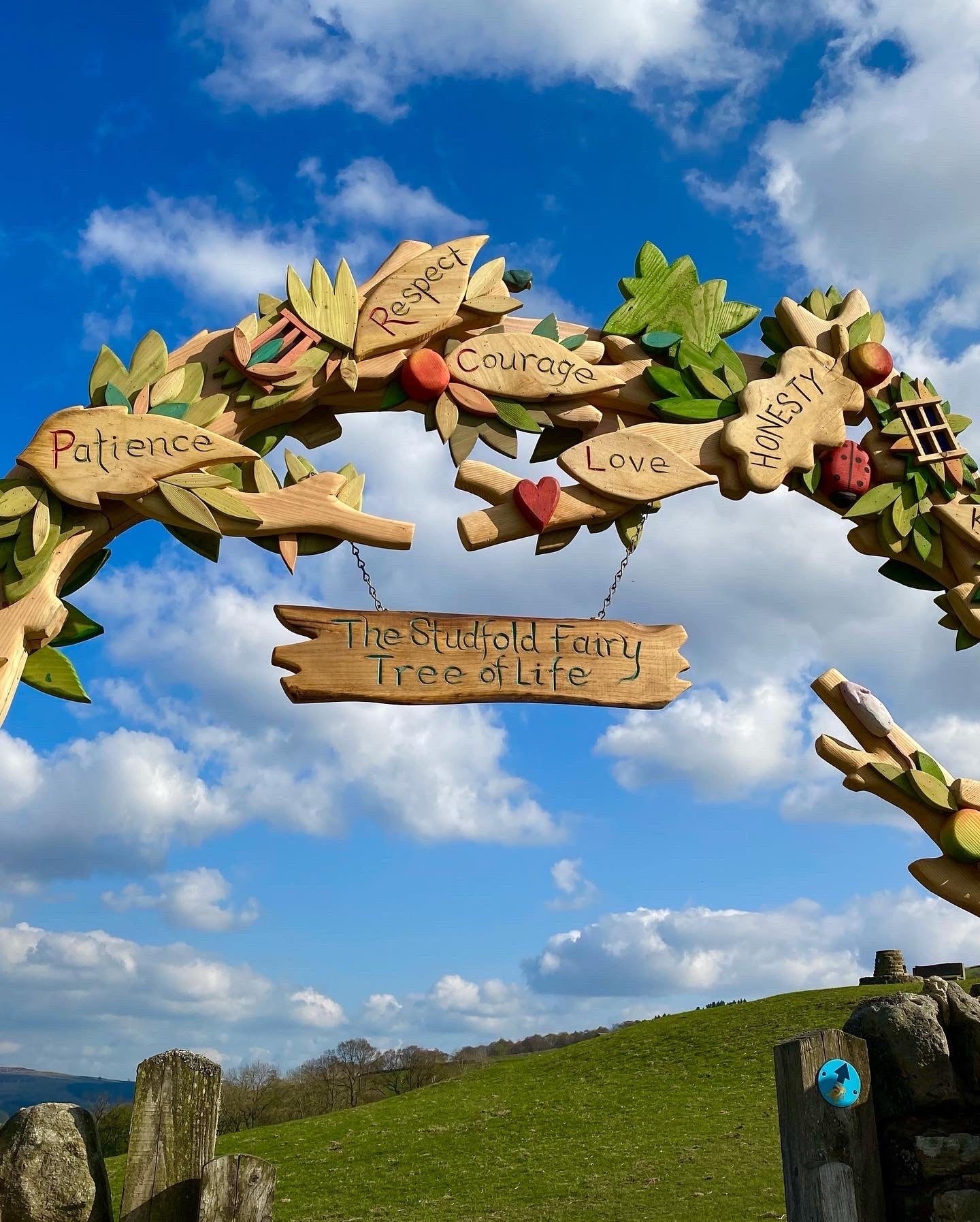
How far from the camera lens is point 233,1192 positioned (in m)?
3.69

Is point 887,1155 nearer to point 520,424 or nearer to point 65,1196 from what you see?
point 65,1196

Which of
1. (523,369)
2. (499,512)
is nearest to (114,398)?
(499,512)

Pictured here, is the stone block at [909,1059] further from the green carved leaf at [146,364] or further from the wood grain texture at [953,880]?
the green carved leaf at [146,364]

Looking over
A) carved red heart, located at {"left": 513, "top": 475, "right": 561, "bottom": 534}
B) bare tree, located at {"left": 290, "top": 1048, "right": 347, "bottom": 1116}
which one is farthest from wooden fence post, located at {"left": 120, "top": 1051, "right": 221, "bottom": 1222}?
bare tree, located at {"left": 290, "top": 1048, "right": 347, "bottom": 1116}

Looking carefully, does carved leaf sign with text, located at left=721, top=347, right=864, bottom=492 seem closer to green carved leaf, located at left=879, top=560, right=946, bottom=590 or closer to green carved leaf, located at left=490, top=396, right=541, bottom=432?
green carved leaf, located at left=879, top=560, right=946, bottom=590

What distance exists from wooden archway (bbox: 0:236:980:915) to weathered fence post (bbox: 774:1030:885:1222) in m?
2.09

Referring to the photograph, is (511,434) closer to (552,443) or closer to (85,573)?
(552,443)

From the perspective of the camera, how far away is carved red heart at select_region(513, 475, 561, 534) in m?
5.86

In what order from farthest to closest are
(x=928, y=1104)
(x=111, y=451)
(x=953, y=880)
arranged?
1. (x=953, y=880)
2. (x=111, y=451)
3. (x=928, y=1104)

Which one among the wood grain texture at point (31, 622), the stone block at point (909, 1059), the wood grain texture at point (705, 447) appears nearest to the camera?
the stone block at point (909, 1059)

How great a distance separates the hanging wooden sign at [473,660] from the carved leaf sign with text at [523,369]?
4.18 feet

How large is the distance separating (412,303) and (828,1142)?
4308 millimetres

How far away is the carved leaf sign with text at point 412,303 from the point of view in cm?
600

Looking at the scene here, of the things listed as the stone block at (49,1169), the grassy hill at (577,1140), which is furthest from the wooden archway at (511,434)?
the grassy hill at (577,1140)
